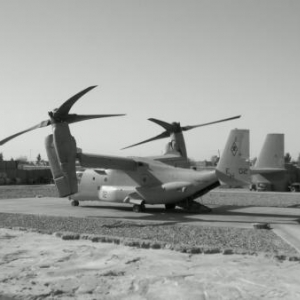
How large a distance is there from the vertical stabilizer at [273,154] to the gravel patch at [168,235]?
14584 millimetres

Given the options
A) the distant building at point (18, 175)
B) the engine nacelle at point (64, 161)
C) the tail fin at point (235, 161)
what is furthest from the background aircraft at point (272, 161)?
the distant building at point (18, 175)

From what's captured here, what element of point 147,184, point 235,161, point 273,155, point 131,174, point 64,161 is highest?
point 273,155

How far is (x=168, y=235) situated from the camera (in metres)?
12.9

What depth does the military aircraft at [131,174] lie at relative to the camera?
18.2 meters

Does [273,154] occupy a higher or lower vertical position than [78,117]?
lower

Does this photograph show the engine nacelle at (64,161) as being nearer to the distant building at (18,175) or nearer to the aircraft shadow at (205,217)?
the aircraft shadow at (205,217)

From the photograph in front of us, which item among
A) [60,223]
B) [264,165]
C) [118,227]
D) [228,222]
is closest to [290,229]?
[228,222]

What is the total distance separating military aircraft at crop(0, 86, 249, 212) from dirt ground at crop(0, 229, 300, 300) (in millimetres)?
7670

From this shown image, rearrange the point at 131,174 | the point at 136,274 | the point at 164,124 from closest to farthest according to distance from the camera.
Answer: the point at 136,274 → the point at 131,174 → the point at 164,124

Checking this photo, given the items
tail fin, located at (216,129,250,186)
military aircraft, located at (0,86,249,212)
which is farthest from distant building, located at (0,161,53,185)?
tail fin, located at (216,129,250,186)

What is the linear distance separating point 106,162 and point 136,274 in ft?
42.6

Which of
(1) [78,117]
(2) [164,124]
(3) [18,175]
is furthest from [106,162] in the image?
(3) [18,175]

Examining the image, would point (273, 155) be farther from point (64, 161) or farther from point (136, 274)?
point (136, 274)

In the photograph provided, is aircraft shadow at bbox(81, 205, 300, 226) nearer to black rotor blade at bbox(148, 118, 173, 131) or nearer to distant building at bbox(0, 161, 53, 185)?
black rotor blade at bbox(148, 118, 173, 131)
